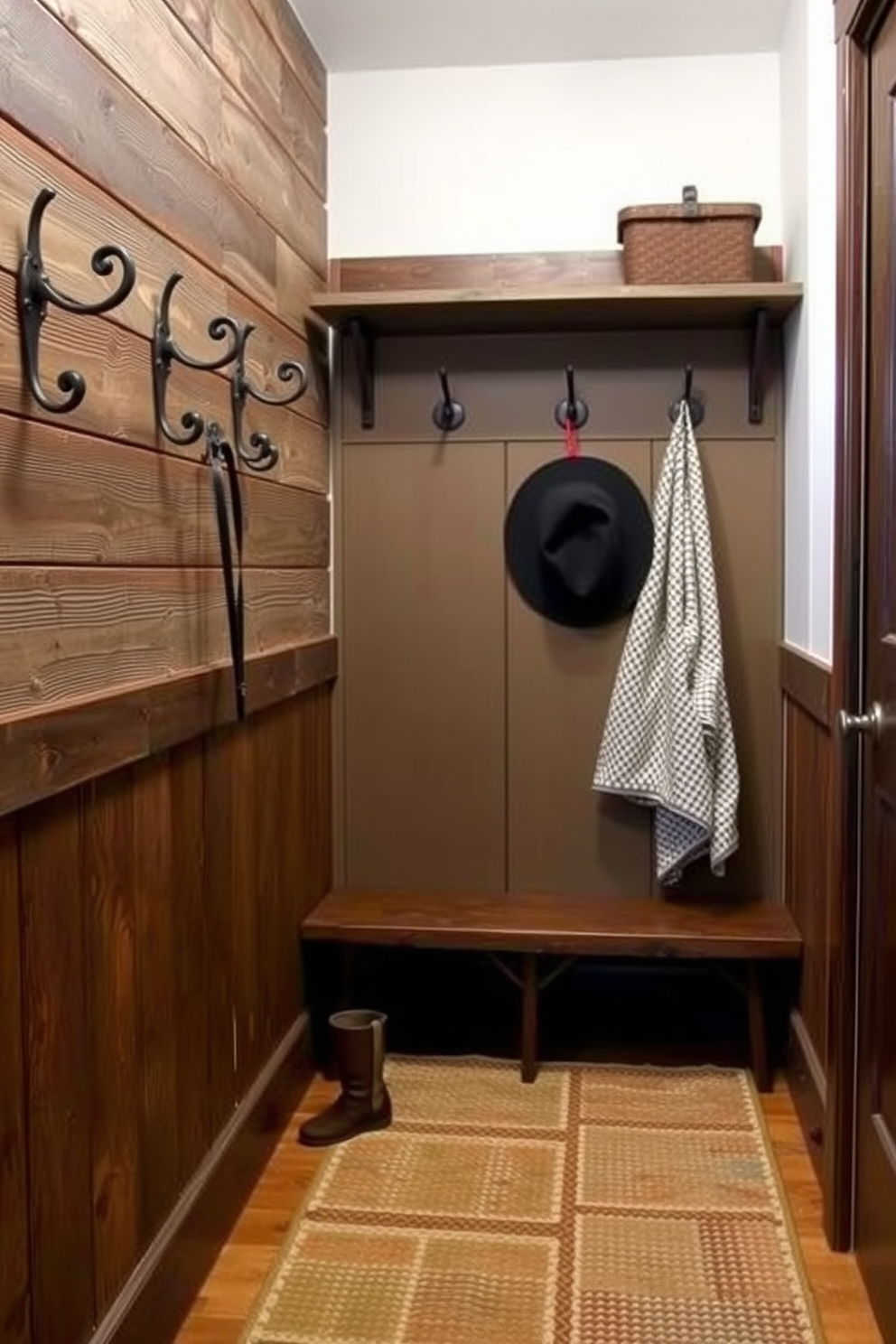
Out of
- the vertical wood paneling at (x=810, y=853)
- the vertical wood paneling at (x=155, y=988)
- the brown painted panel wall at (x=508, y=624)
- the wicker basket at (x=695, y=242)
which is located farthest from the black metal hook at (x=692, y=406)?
the vertical wood paneling at (x=155, y=988)

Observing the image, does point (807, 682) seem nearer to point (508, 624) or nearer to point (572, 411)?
point (508, 624)

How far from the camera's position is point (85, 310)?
1403 mm

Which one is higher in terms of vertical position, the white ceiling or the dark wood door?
the white ceiling

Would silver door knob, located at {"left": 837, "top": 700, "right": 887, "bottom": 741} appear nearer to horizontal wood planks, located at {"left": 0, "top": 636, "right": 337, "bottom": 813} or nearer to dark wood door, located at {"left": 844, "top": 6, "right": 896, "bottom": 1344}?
dark wood door, located at {"left": 844, "top": 6, "right": 896, "bottom": 1344}

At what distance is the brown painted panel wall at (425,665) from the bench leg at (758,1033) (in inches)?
24.9

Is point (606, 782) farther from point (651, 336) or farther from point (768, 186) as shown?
point (768, 186)

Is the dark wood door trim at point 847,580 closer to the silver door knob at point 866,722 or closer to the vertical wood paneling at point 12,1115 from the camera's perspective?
the silver door knob at point 866,722

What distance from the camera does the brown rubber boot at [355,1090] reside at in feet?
8.20

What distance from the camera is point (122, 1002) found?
1714 millimetres

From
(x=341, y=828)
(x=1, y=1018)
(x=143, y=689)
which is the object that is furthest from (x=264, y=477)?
(x=1, y=1018)

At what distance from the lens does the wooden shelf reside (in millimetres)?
2648

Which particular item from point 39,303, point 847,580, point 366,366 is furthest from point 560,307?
point 39,303

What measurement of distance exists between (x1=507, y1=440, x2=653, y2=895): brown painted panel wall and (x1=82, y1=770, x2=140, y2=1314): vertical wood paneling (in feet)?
4.68

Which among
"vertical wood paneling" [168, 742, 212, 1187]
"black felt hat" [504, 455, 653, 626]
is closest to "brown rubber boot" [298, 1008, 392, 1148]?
"vertical wood paneling" [168, 742, 212, 1187]
